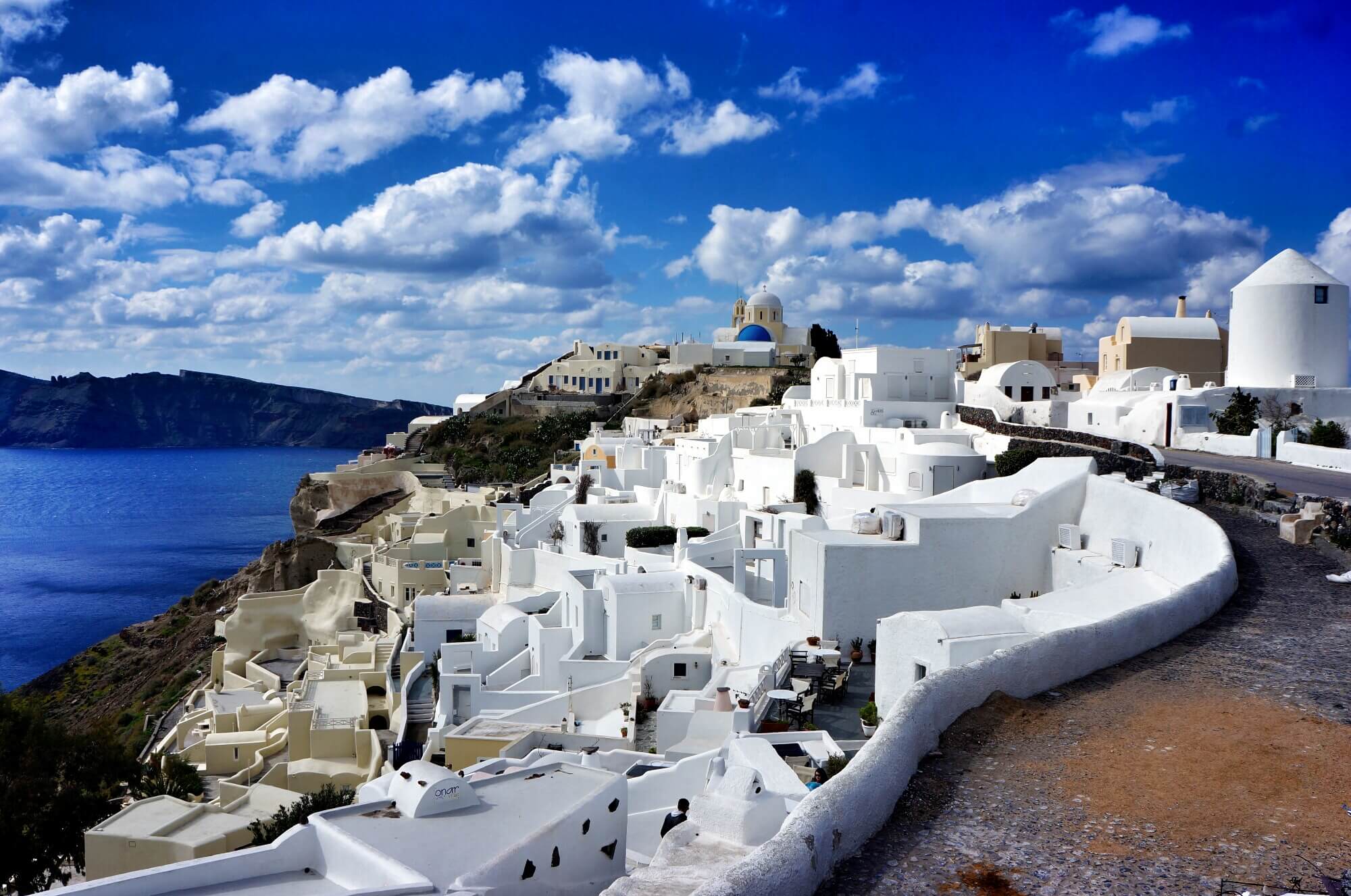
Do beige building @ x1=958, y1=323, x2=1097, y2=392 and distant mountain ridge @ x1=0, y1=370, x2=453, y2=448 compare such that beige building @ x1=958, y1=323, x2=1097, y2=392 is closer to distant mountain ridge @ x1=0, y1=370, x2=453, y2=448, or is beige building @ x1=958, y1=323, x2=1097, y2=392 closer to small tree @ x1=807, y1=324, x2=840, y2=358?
small tree @ x1=807, y1=324, x2=840, y2=358

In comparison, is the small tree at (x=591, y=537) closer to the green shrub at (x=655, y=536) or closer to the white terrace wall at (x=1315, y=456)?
the green shrub at (x=655, y=536)

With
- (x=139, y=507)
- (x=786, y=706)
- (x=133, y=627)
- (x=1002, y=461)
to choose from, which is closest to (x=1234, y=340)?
(x=1002, y=461)

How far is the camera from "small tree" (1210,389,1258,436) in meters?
20.1

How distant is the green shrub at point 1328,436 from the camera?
1895 centimetres

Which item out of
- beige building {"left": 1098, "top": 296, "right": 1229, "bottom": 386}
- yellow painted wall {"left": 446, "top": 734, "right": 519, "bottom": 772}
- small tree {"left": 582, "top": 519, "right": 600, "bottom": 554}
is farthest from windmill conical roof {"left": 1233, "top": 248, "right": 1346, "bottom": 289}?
yellow painted wall {"left": 446, "top": 734, "right": 519, "bottom": 772}

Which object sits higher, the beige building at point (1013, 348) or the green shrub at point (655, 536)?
the beige building at point (1013, 348)

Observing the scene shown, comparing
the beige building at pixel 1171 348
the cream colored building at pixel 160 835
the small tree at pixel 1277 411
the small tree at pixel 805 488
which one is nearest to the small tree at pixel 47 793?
the cream colored building at pixel 160 835

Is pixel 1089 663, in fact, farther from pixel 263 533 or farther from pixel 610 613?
pixel 263 533

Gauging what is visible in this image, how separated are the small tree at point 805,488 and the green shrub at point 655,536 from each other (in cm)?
246

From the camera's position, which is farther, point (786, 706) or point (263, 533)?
point (263, 533)

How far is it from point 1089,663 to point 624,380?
5156 centimetres

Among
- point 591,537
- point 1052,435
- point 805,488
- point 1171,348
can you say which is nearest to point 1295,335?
point 1052,435

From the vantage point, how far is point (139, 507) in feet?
296

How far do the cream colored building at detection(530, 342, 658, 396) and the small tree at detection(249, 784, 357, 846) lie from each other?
140 feet
